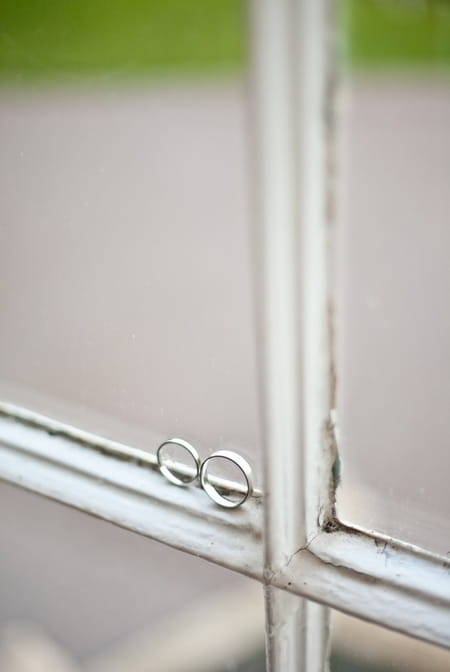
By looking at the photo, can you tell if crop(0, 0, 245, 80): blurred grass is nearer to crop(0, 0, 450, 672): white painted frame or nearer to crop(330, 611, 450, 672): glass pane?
crop(0, 0, 450, 672): white painted frame

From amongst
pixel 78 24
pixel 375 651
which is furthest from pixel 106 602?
pixel 78 24

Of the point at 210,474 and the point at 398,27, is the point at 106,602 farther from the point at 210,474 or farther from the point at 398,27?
the point at 398,27

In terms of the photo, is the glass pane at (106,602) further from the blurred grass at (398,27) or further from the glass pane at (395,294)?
the blurred grass at (398,27)

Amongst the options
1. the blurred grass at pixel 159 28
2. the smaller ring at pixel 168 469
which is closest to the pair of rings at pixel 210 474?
the smaller ring at pixel 168 469

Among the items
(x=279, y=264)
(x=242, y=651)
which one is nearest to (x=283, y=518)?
(x=279, y=264)

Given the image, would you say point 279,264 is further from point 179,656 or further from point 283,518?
point 179,656

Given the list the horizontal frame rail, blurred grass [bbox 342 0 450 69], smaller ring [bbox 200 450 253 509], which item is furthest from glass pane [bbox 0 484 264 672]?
blurred grass [bbox 342 0 450 69]
